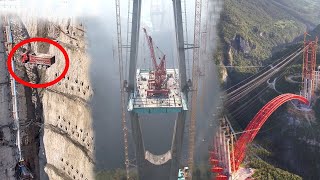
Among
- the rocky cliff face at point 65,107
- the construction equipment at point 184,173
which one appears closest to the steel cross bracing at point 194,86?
the construction equipment at point 184,173

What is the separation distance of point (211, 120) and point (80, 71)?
2655cm

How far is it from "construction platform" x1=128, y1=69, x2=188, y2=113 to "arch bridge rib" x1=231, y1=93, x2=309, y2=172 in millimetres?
11218

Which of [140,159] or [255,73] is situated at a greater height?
[255,73]

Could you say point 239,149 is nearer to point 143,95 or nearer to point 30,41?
point 143,95

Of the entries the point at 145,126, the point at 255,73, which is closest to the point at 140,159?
the point at 145,126

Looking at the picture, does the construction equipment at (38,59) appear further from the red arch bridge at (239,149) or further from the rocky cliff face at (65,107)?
the red arch bridge at (239,149)

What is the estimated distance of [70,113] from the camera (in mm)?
8602

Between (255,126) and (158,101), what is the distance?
18.5 m

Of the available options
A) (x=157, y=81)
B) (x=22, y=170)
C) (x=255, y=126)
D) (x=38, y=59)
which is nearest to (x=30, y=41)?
(x=38, y=59)

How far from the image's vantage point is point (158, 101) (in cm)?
2361

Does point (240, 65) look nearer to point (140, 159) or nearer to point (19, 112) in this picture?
point (140, 159)

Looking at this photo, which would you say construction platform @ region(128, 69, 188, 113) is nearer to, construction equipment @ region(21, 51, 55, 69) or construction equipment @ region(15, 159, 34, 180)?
construction equipment @ region(15, 159, 34, 180)

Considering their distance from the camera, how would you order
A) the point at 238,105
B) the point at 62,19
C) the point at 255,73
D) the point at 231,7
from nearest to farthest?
the point at 62,19 < the point at 238,105 < the point at 255,73 < the point at 231,7

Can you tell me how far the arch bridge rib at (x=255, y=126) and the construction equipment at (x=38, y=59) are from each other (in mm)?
27057
